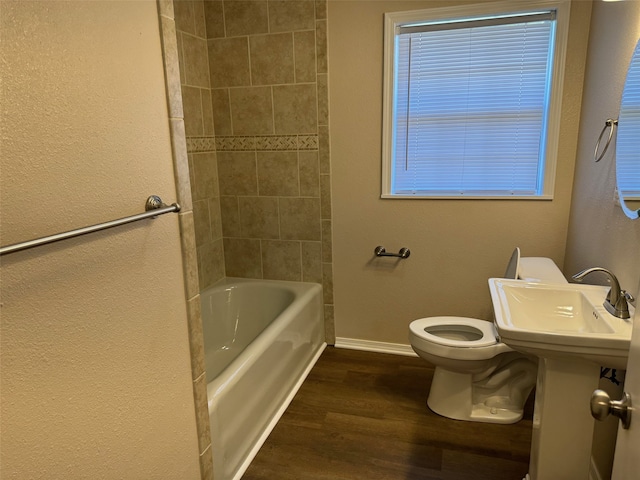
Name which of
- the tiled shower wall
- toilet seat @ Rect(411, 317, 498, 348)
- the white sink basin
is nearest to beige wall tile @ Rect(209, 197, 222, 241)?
the tiled shower wall

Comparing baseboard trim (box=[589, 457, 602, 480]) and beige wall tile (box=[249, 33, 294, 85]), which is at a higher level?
beige wall tile (box=[249, 33, 294, 85])

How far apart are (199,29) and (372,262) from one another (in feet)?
5.86

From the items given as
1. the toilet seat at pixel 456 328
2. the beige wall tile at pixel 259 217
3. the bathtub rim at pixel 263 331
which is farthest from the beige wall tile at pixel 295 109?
the toilet seat at pixel 456 328

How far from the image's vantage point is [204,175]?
109 inches

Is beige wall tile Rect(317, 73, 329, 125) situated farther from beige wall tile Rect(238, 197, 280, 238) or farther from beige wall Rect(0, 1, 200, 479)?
beige wall Rect(0, 1, 200, 479)

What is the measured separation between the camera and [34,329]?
906 mm

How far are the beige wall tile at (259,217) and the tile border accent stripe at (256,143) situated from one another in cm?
33

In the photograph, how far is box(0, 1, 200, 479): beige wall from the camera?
87cm

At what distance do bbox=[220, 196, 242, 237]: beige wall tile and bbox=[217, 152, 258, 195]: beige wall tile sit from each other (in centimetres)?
6

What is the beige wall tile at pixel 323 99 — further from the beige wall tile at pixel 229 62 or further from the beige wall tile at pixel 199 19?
the beige wall tile at pixel 199 19

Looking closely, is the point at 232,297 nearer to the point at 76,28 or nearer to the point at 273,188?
the point at 273,188

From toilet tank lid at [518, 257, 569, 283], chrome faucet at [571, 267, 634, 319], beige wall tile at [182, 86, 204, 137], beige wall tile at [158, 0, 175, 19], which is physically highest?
beige wall tile at [158, 0, 175, 19]

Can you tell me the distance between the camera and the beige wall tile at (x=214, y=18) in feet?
8.84

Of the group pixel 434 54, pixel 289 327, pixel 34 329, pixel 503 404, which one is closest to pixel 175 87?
pixel 34 329
